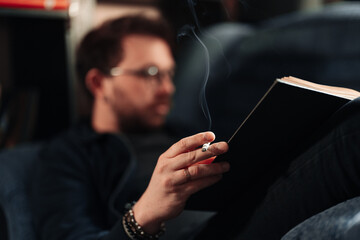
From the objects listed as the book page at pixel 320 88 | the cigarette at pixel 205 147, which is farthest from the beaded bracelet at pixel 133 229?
the book page at pixel 320 88

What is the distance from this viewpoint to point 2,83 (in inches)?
61.4

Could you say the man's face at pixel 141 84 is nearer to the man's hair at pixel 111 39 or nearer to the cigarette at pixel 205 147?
the man's hair at pixel 111 39

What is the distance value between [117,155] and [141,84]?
0.75ft

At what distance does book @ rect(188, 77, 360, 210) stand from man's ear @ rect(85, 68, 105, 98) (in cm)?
60

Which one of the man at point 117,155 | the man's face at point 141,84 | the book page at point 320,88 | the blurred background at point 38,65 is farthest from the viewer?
the blurred background at point 38,65

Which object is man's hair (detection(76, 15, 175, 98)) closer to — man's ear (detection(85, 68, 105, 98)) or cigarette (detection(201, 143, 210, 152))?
man's ear (detection(85, 68, 105, 98))

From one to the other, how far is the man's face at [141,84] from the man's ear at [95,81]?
0.8 inches

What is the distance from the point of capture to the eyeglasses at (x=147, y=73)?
1.13 m

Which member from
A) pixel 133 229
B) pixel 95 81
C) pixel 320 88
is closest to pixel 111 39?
pixel 95 81

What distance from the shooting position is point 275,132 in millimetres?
574

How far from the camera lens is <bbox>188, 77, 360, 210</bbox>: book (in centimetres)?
52

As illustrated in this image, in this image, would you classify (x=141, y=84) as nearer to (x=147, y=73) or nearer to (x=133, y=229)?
(x=147, y=73)

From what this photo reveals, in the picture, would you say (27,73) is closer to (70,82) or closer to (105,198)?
(70,82)

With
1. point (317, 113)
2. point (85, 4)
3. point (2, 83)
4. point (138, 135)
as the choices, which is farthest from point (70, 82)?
point (317, 113)
